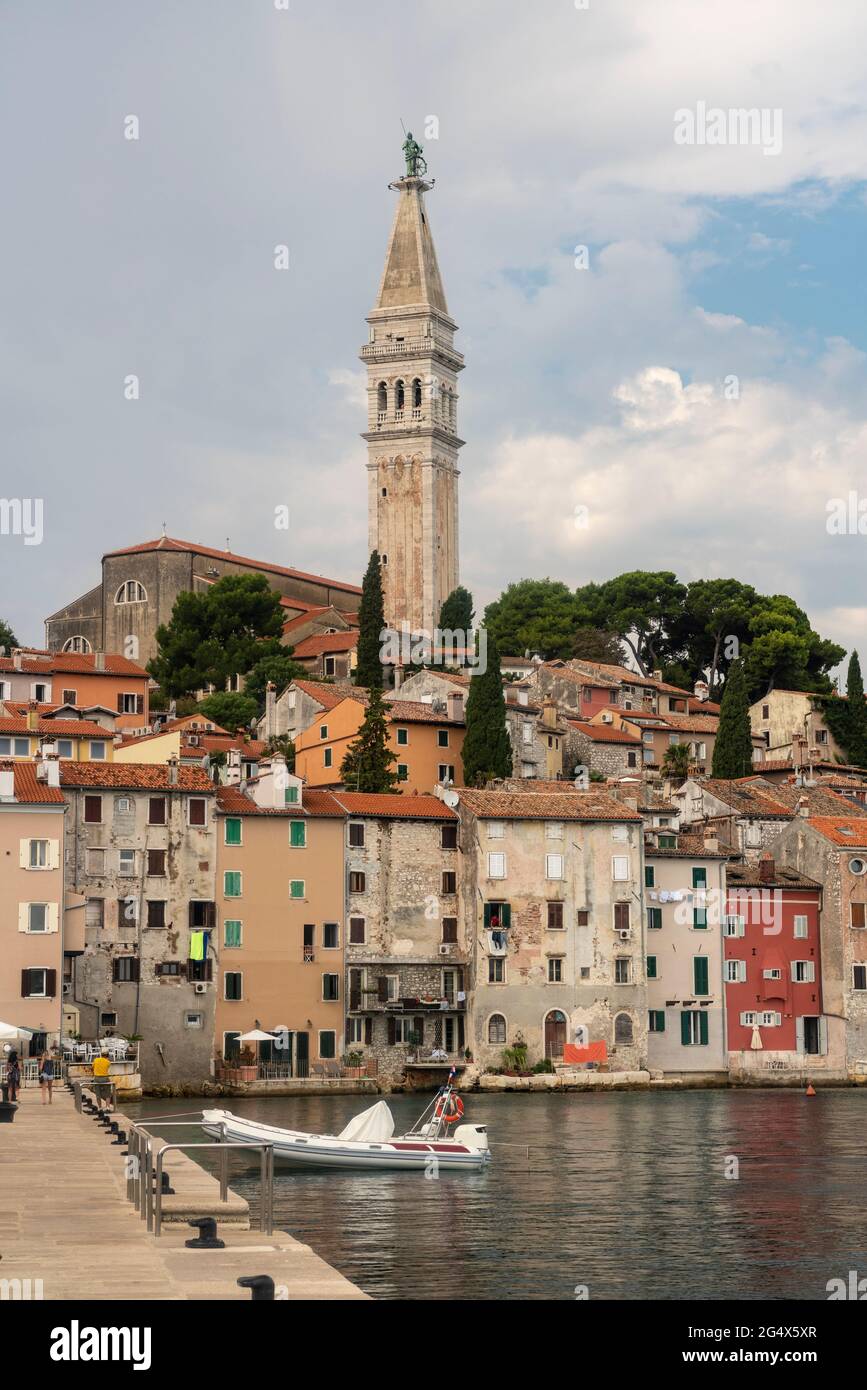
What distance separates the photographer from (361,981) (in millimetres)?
69062

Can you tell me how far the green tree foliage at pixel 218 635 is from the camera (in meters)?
111

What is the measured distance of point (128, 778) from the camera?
2643 inches

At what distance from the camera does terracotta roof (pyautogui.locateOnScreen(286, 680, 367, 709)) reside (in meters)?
93.8

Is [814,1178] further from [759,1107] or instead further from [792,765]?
[792,765]

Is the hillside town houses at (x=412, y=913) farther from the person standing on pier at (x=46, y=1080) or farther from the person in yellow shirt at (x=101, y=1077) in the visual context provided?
the person standing on pier at (x=46, y=1080)

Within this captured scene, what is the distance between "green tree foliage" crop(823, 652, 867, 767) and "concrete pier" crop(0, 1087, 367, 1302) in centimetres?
8075

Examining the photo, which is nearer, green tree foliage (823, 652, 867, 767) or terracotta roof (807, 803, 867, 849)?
terracotta roof (807, 803, 867, 849)

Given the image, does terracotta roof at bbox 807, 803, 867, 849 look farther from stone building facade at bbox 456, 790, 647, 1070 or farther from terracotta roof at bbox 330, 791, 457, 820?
terracotta roof at bbox 330, 791, 457, 820

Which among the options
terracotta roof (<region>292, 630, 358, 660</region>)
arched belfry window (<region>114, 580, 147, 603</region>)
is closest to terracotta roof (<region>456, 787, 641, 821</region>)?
terracotta roof (<region>292, 630, 358, 660</region>)

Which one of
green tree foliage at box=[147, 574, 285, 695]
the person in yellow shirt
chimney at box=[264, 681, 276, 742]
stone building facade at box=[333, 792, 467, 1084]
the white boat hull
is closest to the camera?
the white boat hull

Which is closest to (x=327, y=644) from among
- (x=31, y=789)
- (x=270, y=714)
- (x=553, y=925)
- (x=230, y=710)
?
(x=230, y=710)

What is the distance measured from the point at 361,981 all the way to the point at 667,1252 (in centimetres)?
3859

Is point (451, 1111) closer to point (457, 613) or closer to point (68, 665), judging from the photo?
point (68, 665)
